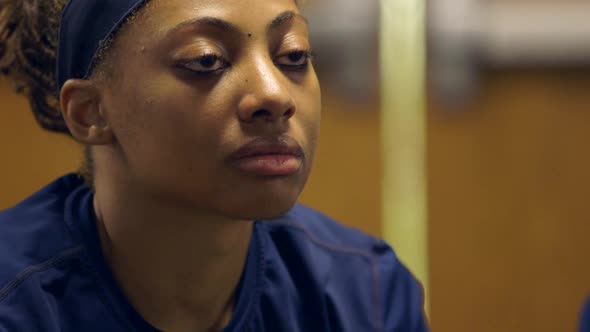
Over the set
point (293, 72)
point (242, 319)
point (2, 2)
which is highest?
point (2, 2)

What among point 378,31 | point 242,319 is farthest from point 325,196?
point 242,319

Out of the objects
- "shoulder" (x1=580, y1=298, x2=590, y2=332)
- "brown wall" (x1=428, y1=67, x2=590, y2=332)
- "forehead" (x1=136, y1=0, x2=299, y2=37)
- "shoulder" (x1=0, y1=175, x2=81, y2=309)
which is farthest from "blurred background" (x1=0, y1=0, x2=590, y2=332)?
"forehead" (x1=136, y1=0, x2=299, y2=37)

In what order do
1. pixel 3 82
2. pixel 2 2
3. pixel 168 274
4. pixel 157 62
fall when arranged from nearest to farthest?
pixel 157 62 < pixel 168 274 < pixel 2 2 < pixel 3 82

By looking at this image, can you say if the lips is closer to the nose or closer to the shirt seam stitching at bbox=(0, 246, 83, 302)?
the nose

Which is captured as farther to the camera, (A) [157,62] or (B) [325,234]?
(B) [325,234]

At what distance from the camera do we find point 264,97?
1133mm

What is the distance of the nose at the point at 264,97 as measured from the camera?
44.6 inches

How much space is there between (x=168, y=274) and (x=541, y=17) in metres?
1.44

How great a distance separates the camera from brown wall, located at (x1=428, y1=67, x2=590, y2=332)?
2490 mm

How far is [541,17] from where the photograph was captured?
A: 8.00 ft

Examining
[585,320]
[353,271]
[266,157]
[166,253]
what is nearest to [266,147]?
[266,157]

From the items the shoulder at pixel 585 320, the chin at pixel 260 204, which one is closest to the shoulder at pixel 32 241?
the chin at pixel 260 204

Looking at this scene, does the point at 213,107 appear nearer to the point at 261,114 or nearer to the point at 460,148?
A: the point at 261,114

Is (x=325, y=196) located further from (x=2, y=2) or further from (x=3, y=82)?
(x=2, y=2)
